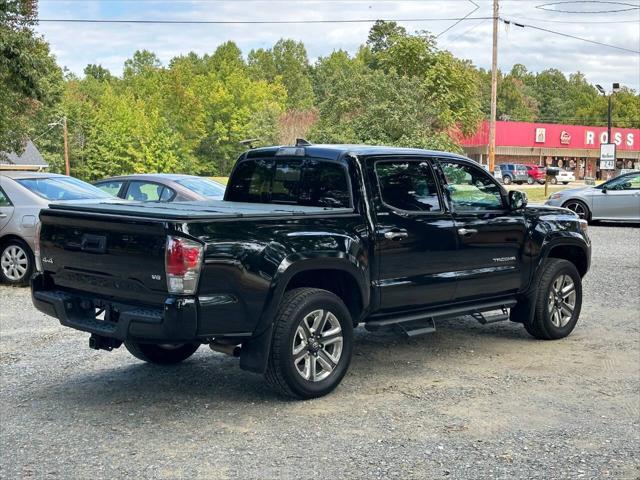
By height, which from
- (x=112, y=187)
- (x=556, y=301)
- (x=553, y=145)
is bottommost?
(x=556, y=301)

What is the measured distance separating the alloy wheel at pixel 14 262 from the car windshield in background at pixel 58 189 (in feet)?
2.71

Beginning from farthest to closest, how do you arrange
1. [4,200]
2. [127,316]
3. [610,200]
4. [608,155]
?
[608,155]
[610,200]
[4,200]
[127,316]

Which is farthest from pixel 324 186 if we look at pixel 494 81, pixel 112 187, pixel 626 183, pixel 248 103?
pixel 248 103

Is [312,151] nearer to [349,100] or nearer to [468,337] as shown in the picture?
[468,337]

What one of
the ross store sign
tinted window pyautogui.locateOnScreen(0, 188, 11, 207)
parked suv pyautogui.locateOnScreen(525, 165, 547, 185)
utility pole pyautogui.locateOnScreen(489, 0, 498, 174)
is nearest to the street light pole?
utility pole pyautogui.locateOnScreen(489, 0, 498, 174)

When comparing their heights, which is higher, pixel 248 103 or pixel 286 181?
pixel 248 103

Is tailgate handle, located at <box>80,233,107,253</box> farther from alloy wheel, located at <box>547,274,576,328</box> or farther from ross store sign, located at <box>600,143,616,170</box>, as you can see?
ross store sign, located at <box>600,143,616,170</box>

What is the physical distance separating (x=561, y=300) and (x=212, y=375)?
364 cm

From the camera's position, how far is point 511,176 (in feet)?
210

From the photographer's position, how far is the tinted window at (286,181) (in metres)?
6.95

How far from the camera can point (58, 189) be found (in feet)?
37.7

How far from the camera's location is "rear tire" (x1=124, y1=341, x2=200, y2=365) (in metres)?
6.82

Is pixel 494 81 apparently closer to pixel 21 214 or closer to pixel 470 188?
pixel 21 214

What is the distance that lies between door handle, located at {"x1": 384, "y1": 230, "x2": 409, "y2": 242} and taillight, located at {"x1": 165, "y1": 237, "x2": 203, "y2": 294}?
1.78 metres
